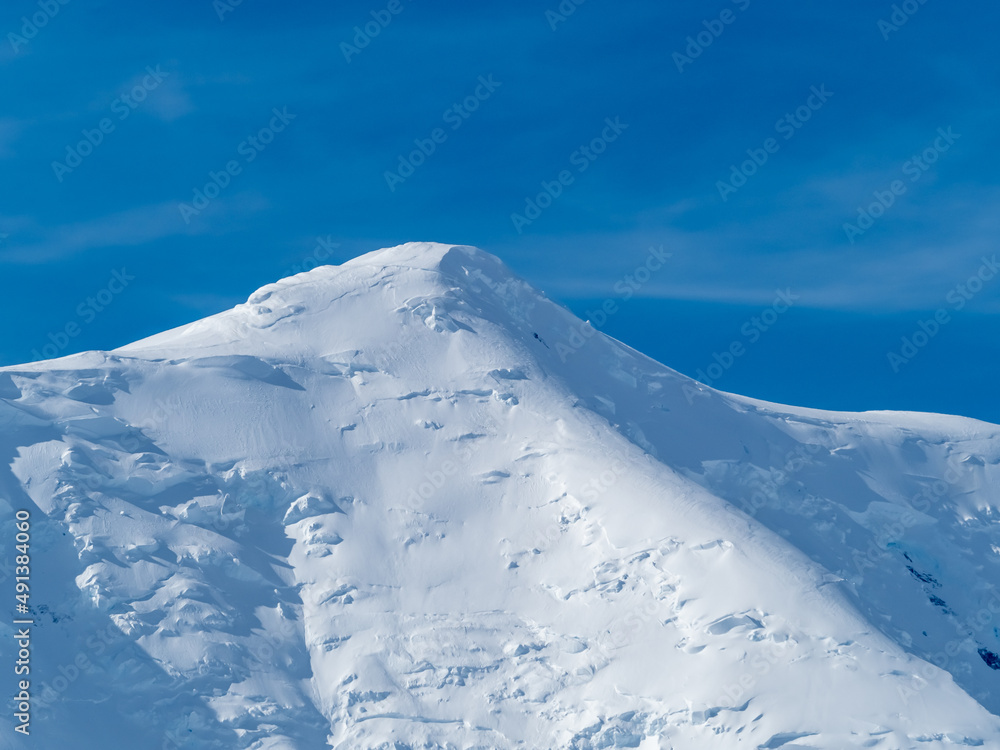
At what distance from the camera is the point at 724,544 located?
43.8 m

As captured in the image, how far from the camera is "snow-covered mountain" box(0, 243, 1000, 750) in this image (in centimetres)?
3788

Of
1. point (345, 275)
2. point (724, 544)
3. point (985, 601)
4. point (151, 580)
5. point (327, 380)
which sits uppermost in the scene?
point (345, 275)

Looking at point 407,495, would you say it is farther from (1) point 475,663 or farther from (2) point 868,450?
(2) point 868,450

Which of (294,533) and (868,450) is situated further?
(868,450)

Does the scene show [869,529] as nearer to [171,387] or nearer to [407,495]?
[407,495]

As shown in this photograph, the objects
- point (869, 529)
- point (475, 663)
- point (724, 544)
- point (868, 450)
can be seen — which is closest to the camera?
point (475, 663)

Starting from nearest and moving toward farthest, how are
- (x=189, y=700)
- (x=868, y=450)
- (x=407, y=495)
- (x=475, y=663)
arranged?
(x=189, y=700)
(x=475, y=663)
(x=407, y=495)
(x=868, y=450)

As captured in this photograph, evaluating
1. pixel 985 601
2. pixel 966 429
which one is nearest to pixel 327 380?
pixel 985 601

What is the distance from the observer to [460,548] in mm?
45219

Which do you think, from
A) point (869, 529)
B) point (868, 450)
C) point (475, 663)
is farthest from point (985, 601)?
point (475, 663)

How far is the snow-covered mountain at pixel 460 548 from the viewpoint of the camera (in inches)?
1491

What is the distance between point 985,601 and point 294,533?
2738cm

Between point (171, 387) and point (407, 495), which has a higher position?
point (171, 387)

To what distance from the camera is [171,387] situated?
165ft
